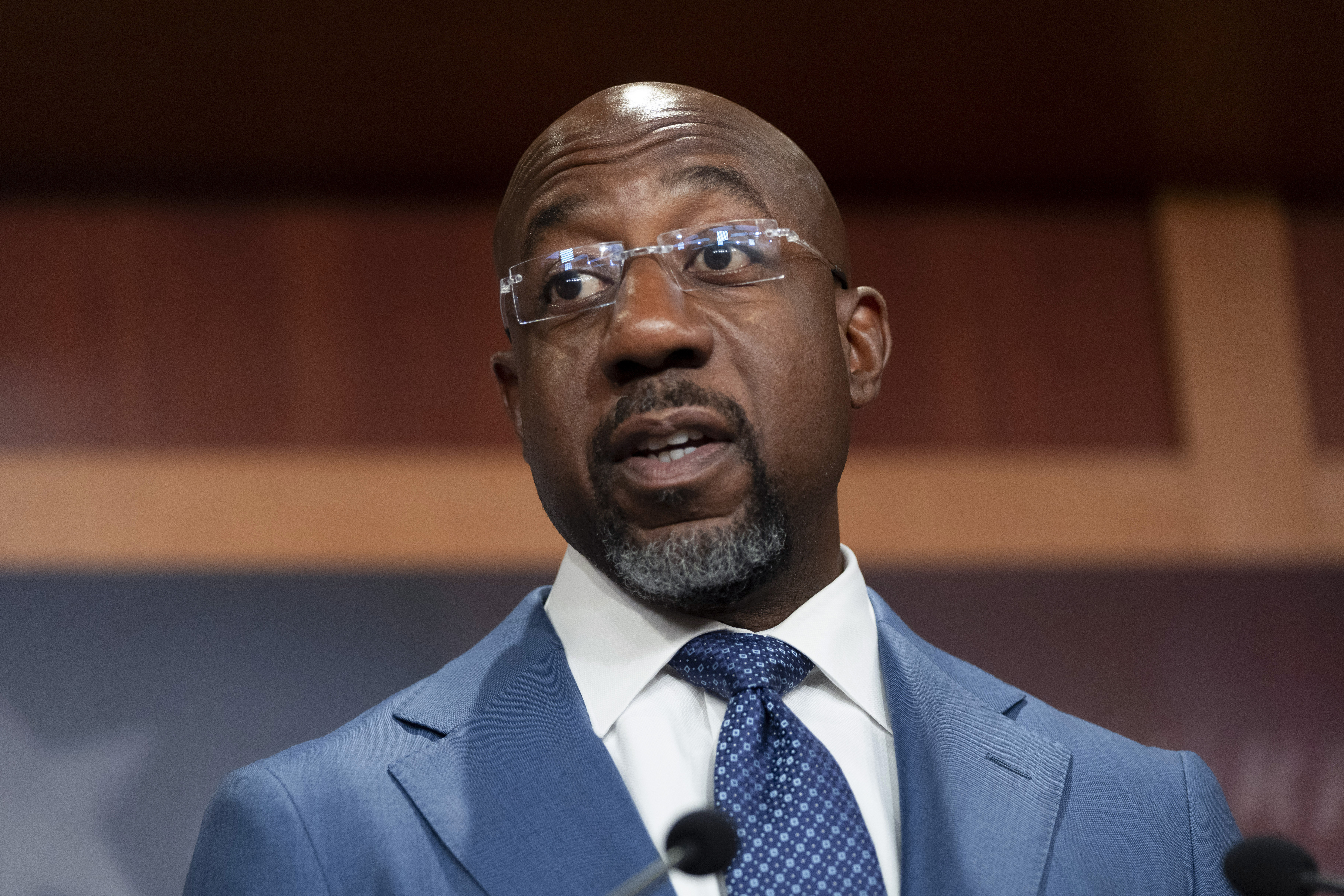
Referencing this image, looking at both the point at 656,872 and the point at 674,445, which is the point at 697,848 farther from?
the point at 674,445

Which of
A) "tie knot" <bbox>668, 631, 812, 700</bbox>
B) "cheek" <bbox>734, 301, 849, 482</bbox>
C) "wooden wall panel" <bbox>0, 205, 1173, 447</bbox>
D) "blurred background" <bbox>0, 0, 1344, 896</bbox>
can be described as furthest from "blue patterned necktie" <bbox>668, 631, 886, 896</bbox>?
"wooden wall panel" <bbox>0, 205, 1173, 447</bbox>

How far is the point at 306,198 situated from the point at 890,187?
1.38m

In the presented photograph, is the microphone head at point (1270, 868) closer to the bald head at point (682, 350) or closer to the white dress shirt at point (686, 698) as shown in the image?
the white dress shirt at point (686, 698)

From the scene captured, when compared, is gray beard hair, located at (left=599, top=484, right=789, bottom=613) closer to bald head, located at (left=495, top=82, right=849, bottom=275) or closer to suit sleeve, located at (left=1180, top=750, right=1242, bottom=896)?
bald head, located at (left=495, top=82, right=849, bottom=275)

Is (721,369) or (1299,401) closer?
(721,369)

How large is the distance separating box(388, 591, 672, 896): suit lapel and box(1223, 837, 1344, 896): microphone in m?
0.52

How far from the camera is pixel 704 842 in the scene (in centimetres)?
114

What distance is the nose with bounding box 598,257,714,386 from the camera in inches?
60.9

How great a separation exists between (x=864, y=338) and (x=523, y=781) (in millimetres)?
749

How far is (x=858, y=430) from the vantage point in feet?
11.0

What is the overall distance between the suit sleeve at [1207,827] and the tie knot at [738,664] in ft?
1.61

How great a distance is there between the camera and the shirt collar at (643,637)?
5.19ft

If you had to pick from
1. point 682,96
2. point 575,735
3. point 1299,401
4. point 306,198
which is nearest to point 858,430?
point 1299,401

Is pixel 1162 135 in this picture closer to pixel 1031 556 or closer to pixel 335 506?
pixel 1031 556
